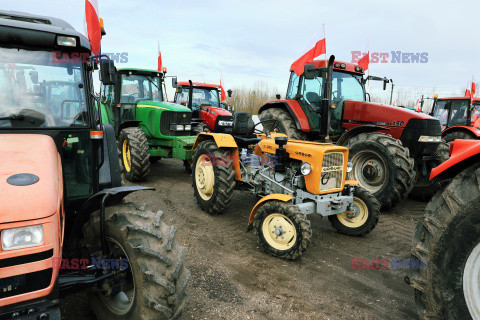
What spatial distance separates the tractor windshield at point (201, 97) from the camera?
10.5m

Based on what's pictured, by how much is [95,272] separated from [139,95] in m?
6.01

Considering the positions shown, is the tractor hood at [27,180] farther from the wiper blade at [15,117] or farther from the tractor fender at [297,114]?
the tractor fender at [297,114]

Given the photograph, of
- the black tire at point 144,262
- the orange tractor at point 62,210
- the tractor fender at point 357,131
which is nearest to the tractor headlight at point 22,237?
the orange tractor at point 62,210

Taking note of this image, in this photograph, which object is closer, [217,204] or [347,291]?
[347,291]

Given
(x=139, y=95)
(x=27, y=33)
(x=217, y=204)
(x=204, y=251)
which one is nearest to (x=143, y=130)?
(x=139, y=95)

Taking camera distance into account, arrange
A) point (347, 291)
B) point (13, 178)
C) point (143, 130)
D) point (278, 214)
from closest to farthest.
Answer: point (13, 178) < point (347, 291) < point (278, 214) < point (143, 130)

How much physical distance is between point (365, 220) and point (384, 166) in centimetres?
148

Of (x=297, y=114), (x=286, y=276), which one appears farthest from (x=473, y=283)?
(x=297, y=114)

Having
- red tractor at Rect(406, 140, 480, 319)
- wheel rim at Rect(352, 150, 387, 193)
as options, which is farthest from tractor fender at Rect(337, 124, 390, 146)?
red tractor at Rect(406, 140, 480, 319)

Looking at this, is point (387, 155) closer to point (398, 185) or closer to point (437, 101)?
point (398, 185)

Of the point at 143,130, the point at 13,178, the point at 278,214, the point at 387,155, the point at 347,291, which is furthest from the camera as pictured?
the point at 143,130

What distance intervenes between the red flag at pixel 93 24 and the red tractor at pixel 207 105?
211 inches

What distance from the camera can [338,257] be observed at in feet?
12.2

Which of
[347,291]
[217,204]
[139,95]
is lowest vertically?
[347,291]
